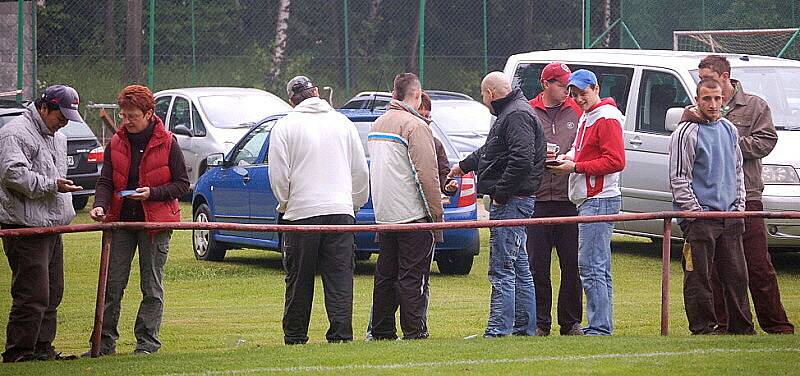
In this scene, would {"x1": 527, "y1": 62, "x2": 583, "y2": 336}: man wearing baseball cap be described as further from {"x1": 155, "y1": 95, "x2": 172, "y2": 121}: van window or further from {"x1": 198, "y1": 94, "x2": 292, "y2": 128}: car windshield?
{"x1": 155, "y1": 95, "x2": 172, "y2": 121}: van window

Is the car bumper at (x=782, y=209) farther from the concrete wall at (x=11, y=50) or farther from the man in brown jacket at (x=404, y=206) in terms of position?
the concrete wall at (x=11, y=50)

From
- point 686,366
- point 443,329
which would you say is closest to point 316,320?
point 443,329

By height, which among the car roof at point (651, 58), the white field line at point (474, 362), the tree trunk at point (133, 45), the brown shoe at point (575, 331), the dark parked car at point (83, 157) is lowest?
the brown shoe at point (575, 331)

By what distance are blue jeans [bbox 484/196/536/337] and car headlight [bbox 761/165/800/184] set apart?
4.05 m

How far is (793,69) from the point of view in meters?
13.3

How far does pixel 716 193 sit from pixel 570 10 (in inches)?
939

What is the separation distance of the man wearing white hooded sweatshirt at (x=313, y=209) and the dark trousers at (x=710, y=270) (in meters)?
2.16

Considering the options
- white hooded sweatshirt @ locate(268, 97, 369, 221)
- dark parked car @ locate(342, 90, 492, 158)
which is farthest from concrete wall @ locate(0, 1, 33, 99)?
white hooded sweatshirt @ locate(268, 97, 369, 221)

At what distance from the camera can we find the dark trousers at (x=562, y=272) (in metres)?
9.04

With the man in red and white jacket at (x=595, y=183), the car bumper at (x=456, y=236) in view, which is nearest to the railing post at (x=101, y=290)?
the man in red and white jacket at (x=595, y=183)

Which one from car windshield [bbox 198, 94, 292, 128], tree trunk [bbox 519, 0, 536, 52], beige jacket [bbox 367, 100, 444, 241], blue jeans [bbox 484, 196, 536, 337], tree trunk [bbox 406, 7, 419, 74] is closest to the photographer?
blue jeans [bbox 484, 196, 536, 337]

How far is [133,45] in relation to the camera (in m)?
28.0

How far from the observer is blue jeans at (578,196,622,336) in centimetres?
866

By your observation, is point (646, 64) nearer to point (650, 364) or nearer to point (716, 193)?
point (716, 193)
